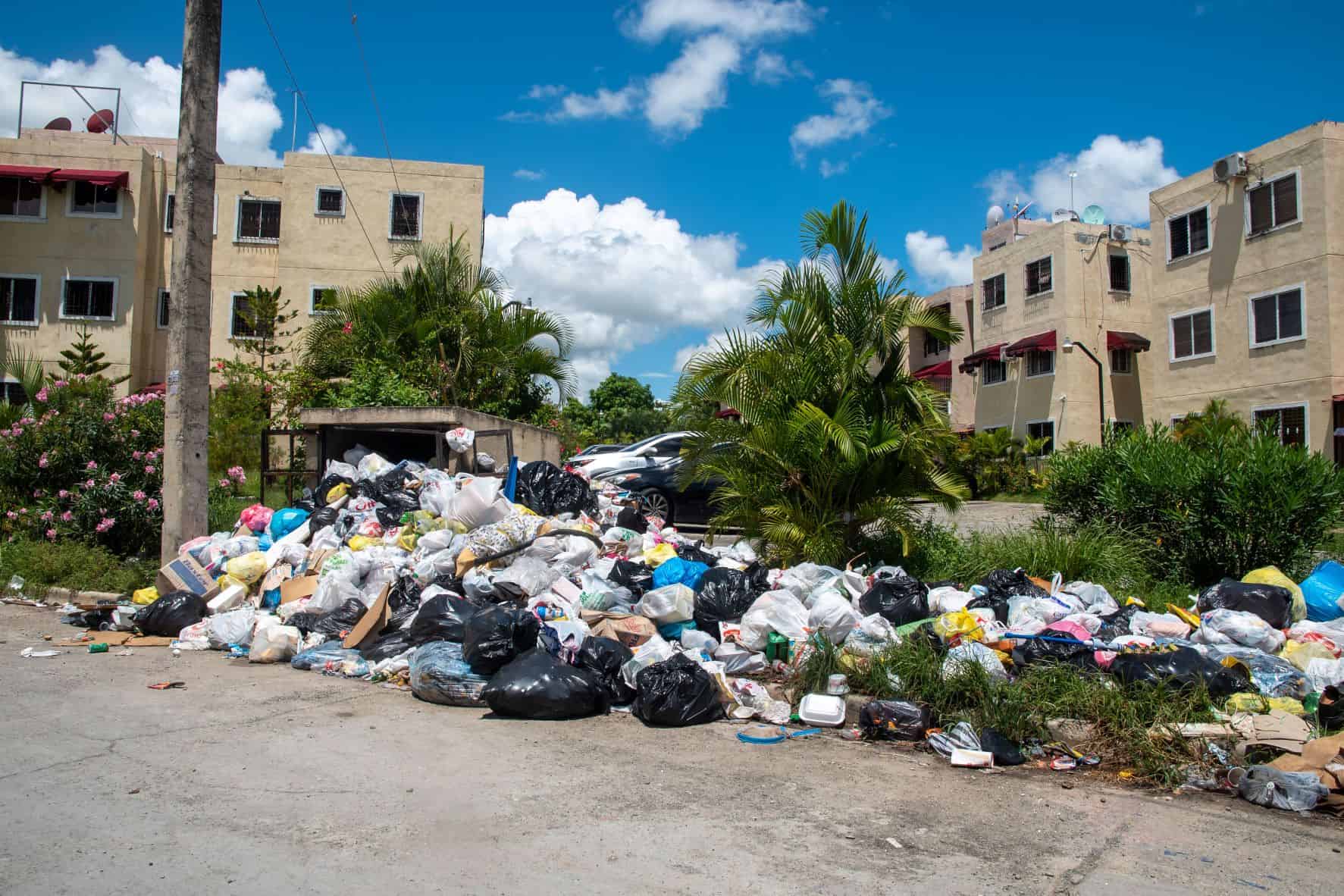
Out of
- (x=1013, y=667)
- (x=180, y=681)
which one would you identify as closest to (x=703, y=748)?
(x=1013, y=667)

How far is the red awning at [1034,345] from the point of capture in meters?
28.0

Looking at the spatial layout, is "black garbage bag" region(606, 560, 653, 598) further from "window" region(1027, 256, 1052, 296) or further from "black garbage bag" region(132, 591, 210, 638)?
"window" region(1027, 256, 1052, 296)

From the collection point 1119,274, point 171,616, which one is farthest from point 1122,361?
point 171,616

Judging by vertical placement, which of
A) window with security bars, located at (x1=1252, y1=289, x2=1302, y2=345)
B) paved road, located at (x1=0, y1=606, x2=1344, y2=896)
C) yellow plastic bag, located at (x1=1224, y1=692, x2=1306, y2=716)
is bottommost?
paved road, located at (x1=0, y1=606, x2=1344, y2=896)

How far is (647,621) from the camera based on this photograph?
7121mm

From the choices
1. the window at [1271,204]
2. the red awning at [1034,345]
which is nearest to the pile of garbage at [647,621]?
the window at [1271,204]

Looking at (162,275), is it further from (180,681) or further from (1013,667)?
(1013,667)

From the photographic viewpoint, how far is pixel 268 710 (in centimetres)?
569

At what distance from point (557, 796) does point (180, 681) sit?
11.9 ft

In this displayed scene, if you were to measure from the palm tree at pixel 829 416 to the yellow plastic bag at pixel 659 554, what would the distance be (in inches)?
29.1

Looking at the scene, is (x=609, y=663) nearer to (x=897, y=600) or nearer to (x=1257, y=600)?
(x=897, y=600)

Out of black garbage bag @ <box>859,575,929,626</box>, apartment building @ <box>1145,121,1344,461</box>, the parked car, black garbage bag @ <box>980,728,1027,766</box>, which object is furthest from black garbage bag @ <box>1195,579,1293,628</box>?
apartment building @ <box>1145,121,1344,461</box>

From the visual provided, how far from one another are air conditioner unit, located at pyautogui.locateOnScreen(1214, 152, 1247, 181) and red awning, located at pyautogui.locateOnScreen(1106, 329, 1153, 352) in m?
5.65

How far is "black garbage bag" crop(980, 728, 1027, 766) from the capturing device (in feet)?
16.4
